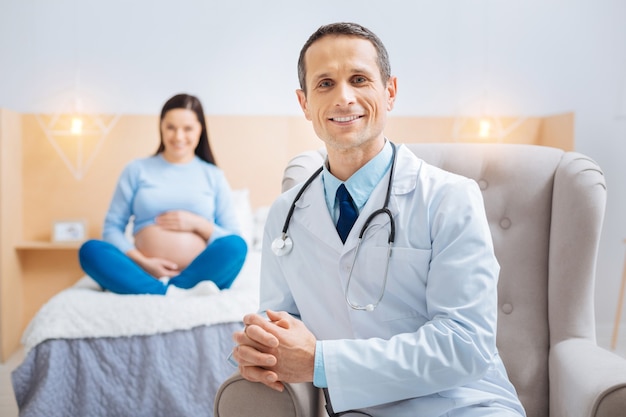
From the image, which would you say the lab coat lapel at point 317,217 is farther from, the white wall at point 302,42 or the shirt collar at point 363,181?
the white wall at point 302,42

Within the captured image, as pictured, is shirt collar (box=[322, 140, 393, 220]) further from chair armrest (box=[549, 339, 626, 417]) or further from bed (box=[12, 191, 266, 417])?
bed (box=[12, 191, 266, 417])

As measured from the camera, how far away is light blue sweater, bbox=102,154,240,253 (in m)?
3.17

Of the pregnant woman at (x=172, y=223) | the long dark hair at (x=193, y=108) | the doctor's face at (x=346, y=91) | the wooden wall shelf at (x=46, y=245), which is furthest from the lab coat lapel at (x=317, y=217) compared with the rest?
the wooden wall shelf at (x=46, y=245)

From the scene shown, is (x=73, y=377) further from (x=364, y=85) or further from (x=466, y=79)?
(x=466, y=79)

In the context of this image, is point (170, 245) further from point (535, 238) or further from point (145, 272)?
point (535, 238)

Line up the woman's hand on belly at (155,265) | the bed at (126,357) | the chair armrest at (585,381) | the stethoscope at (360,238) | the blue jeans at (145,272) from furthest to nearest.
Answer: the woman's hand on belly at (155,265)
the blue jeans at (145,272)
the bed at (126,357)
the stethoscope at (360,238)
the chair armrest at (585,381)

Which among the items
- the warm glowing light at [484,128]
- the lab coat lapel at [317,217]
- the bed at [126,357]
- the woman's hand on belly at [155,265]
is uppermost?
the warm glowing light at [484,128]

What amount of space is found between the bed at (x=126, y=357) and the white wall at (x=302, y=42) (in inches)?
72.2

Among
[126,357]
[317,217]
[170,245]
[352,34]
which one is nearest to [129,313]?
[126,357]

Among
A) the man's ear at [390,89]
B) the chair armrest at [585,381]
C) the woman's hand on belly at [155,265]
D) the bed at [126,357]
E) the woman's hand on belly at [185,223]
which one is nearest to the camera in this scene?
the chair armrest at [585,381]

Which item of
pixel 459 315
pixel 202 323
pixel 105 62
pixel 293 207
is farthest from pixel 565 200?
pixel 105 62

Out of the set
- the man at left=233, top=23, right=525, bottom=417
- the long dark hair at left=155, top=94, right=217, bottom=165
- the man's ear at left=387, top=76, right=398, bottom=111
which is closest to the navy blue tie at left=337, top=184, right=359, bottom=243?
the man at left=233, top=23, right=525, bottom=417

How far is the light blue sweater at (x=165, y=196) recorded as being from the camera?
317 cm

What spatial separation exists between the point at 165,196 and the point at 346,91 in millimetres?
1923
